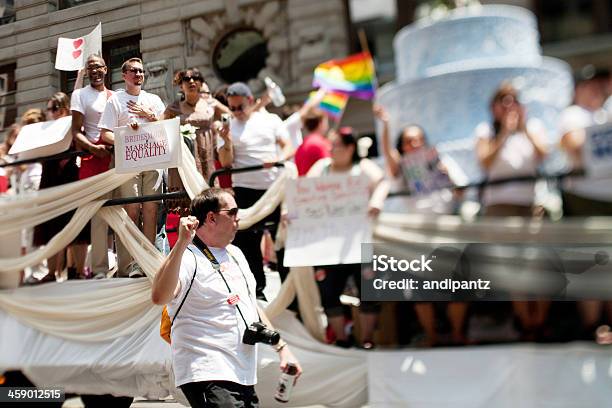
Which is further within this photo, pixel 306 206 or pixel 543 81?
pixel 306 206

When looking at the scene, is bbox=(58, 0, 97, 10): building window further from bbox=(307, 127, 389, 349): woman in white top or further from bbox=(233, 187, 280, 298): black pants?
bbox=(307, 127, 389, 349): woman in white top

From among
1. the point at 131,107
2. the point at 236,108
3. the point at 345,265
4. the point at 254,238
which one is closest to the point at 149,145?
the point at 131,107

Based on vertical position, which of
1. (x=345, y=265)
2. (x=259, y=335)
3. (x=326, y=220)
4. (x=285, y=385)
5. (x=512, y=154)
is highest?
(x=512, y=154)

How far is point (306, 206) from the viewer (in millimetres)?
3793

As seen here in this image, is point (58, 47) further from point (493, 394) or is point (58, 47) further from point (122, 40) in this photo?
point (493, 394)

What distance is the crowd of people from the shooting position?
314cm

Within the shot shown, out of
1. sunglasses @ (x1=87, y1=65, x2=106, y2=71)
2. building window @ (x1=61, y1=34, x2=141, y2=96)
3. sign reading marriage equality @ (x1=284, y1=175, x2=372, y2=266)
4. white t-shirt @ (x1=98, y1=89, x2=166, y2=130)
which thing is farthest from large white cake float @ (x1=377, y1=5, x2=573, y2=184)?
sunglasses @ (x1=87, y1=65, x2=106, y2=71)

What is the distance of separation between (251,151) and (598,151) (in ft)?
6.84

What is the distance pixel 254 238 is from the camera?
4.40 meters

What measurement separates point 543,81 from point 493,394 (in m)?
1.25

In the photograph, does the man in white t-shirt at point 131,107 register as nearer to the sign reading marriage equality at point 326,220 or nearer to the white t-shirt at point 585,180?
the sign reading marriage equality at point 326,220

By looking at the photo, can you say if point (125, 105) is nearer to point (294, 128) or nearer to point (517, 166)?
point (294, 128)

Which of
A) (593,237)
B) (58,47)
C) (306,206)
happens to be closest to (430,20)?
(306,206)

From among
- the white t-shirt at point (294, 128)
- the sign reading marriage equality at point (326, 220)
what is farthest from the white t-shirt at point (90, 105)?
the sign reading marriage equality at point (326, 220)
